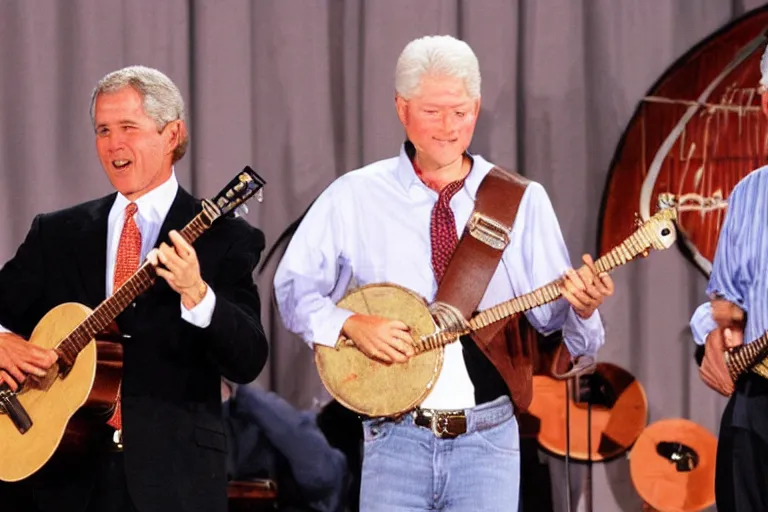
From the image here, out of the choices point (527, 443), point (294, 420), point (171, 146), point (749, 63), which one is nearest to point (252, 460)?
point (294, 420)

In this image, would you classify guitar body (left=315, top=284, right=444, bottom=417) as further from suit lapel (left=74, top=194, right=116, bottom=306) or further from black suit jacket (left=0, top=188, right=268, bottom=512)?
suit lapel (left=74, top=194, right=116, bottom=306)

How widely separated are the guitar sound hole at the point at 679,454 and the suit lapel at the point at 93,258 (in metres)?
2.19

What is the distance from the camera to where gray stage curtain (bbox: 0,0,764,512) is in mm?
4152

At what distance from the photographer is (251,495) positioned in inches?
156

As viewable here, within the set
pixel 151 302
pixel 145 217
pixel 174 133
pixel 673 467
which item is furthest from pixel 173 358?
pixel 673 467

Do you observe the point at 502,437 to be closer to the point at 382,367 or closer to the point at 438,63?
the point at 382,367

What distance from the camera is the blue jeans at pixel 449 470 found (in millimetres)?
2883

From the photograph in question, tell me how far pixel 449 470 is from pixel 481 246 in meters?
0.57

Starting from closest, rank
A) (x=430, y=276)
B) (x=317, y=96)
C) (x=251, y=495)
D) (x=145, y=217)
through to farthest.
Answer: (x=430, y=276)
(x=145, y=217)
(x=251, y=495)
(x=317, y=96)

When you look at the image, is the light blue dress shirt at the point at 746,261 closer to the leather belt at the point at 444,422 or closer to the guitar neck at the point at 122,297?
the leather belt at the point at 444,422

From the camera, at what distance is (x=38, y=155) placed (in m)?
4.15

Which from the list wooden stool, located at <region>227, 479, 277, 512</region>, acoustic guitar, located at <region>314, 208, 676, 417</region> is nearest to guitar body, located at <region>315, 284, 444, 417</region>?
acoustic guitar, located at <region>314, 208, 676, 417</region>


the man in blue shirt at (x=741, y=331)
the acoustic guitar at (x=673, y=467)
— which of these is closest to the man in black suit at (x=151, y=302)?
Result: the man in blue shirt at (x=741, y=331)

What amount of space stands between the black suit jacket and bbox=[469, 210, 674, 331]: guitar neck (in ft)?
1.94
